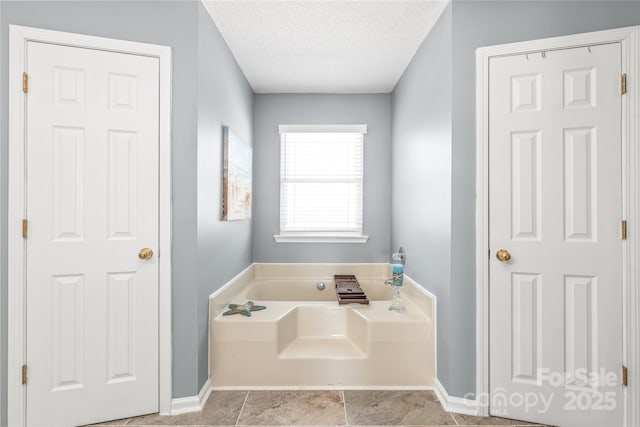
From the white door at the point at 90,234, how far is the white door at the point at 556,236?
78.1 inches

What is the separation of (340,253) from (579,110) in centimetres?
227

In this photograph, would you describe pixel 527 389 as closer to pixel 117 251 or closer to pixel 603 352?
pixel 603 352

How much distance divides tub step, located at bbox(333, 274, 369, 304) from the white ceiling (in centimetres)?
194

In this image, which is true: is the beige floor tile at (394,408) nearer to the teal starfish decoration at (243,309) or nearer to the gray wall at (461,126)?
the gray wall at (461,126)

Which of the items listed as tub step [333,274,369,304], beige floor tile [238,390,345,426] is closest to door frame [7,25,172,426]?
beige floor tile [238,390,345,426]

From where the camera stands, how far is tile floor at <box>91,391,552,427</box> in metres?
1.74

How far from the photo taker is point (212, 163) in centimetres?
212

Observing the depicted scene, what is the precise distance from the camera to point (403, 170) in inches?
113

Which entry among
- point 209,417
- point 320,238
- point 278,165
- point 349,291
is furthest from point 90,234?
point 320,238

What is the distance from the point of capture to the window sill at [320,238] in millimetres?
3320

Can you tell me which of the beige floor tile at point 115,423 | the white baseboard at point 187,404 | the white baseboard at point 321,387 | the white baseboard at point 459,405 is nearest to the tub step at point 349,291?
the white baseboard at point 321,387

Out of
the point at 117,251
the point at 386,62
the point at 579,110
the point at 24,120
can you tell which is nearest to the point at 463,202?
the point at 579,110

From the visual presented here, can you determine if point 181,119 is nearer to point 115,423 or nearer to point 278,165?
point 278,165

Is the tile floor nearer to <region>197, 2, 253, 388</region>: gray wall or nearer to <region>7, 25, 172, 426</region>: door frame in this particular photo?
<region>197, 2, 253, 388</region>: gray wall
